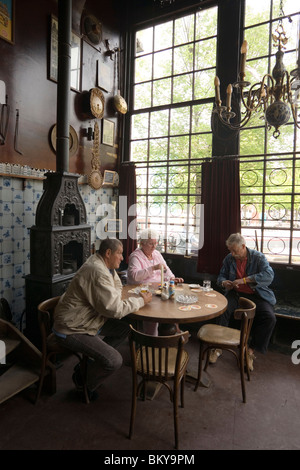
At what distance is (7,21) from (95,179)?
7.28 feet

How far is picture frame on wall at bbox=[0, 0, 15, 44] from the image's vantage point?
3.41 metres

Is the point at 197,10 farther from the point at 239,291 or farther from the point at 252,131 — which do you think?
the point at 239,291

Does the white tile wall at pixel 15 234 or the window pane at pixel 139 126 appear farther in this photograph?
the window pane at pixel 139 126

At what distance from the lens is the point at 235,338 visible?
2.97 meters

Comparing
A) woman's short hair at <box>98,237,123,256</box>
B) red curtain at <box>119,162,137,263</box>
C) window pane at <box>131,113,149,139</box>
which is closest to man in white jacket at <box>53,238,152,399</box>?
woman's short hair at <box>98,237,123,256</box>

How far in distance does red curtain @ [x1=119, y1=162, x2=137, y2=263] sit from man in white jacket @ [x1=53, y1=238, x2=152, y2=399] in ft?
8.47

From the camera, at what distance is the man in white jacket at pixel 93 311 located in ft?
8.23

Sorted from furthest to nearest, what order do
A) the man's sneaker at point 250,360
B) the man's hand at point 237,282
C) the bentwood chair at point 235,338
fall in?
1. the man's hand at point 237,282
2. the man's sneaker at point 250,360
3. the bentwood chair at point 235,338

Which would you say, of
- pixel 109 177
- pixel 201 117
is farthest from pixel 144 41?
pixel 109 177

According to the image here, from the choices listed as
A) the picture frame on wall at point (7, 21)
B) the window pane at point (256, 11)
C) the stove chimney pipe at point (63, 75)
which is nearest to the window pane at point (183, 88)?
the window pane at point (256, 11)

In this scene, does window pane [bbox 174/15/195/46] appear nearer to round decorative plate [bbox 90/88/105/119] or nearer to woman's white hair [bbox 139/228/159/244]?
round decorative plate [bbox 90/88/105/119]

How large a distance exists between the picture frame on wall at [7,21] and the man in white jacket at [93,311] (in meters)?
2.76

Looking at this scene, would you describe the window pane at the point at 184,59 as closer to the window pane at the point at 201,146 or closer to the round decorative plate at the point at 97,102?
the window pane at the point at 201,146

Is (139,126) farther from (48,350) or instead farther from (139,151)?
(48,350)
